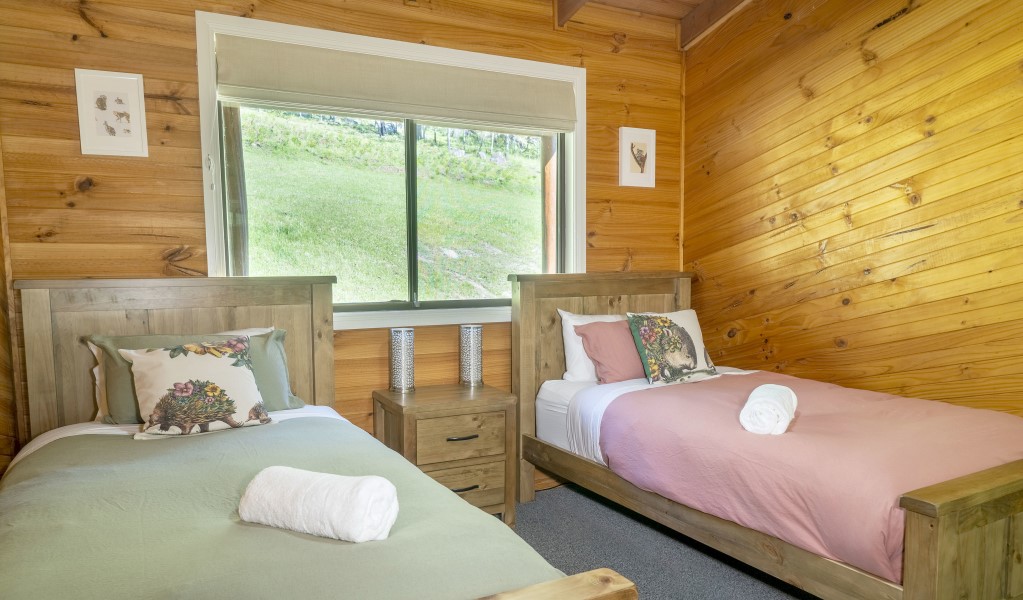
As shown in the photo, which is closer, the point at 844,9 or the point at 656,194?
the point at 844,9

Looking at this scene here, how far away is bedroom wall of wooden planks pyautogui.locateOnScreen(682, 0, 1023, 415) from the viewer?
8.16ft

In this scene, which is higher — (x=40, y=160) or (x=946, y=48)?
(x=946, y=48)

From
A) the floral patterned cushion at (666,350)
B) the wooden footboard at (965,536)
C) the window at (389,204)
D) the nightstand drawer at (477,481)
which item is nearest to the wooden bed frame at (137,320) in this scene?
the window at (389,204)

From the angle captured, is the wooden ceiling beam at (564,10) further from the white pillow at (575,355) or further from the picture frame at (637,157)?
the white pillow at (575,355)

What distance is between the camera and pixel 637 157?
3705 millimetres

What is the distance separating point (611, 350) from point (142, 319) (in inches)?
78.7

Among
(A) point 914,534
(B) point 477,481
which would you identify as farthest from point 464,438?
(A) point 914,534

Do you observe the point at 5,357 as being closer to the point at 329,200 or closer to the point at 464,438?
the point at 329,200

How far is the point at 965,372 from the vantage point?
260 cm

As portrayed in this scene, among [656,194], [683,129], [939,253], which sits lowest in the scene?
[939,253]

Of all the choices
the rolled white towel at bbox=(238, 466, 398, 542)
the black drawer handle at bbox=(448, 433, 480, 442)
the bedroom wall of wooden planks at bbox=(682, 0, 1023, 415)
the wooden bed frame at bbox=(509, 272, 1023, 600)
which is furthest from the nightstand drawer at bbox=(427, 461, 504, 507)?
the bedroom wall of wooden planks at bbox=(682, 0, 1023, 415)

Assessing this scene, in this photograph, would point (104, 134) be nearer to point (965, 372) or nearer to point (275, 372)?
point (275, 372)

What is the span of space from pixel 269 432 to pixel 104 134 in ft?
4.64

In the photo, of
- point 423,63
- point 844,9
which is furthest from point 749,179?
point 423,63
